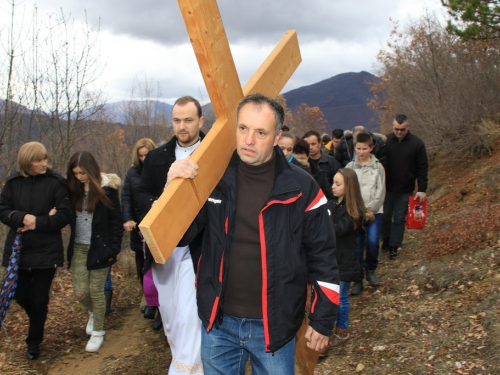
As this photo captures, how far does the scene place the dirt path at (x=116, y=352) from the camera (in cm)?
501

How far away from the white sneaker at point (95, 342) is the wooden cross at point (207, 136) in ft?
11.6

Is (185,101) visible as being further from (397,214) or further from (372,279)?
(397,214)

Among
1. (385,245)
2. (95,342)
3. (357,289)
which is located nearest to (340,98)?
(385,245)

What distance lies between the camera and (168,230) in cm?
221

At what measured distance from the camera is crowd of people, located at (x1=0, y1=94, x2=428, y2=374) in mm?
2573

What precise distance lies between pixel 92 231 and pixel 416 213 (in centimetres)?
485

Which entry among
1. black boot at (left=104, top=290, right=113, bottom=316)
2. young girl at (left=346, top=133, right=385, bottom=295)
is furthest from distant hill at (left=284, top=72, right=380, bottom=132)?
black boot at (left=104, top=290, right=113, bottom=316)

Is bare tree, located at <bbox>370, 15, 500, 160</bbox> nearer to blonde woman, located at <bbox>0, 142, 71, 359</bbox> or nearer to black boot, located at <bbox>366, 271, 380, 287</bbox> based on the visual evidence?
black boot, located at <bbox>366, 271, 380, 287</bbox>

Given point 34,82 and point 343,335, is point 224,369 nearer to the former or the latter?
point 343,335

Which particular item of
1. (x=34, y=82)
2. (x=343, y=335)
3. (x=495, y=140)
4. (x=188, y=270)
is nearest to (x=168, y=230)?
(x=188, y=270)

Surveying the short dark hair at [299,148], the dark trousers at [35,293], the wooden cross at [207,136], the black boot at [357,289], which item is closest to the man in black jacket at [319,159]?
the short dark hair at [299,148]

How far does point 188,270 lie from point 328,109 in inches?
2638

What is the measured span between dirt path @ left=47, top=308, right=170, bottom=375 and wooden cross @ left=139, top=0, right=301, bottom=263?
3163 mm

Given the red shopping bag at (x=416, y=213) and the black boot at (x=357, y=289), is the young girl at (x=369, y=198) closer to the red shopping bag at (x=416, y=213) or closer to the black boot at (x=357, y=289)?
the black boot at (x=357, y=289)
